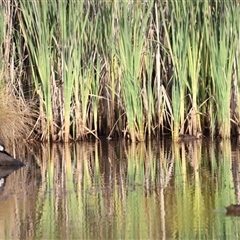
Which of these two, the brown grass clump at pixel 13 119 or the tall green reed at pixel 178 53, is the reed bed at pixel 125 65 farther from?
the brown grass clump at pixel 13 119

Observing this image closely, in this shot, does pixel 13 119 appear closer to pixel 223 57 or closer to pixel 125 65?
pixel 125 65

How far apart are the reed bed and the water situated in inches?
16.5

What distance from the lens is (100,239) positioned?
558cm

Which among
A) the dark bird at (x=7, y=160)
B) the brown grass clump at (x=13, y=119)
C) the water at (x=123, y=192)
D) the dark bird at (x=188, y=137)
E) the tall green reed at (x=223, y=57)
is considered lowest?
the water at (x=123, y=192)

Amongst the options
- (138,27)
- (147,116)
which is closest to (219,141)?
(147,116)

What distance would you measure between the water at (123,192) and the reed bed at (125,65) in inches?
16.5

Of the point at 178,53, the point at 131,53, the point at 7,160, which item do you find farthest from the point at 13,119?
the point at 178,53

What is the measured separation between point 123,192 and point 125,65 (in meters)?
3.41

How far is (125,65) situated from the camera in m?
10.5

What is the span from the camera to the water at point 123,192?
5880mm

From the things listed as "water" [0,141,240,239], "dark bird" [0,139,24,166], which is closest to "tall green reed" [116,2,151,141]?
"water" [0,141,240,239]

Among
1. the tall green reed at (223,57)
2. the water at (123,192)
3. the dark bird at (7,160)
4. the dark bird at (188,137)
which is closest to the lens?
the water at (123,192)

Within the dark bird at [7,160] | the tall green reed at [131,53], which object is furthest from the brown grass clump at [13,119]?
the tall green reed at [131,53]

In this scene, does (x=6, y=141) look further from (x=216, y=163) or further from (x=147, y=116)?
(x=216, y=163)
